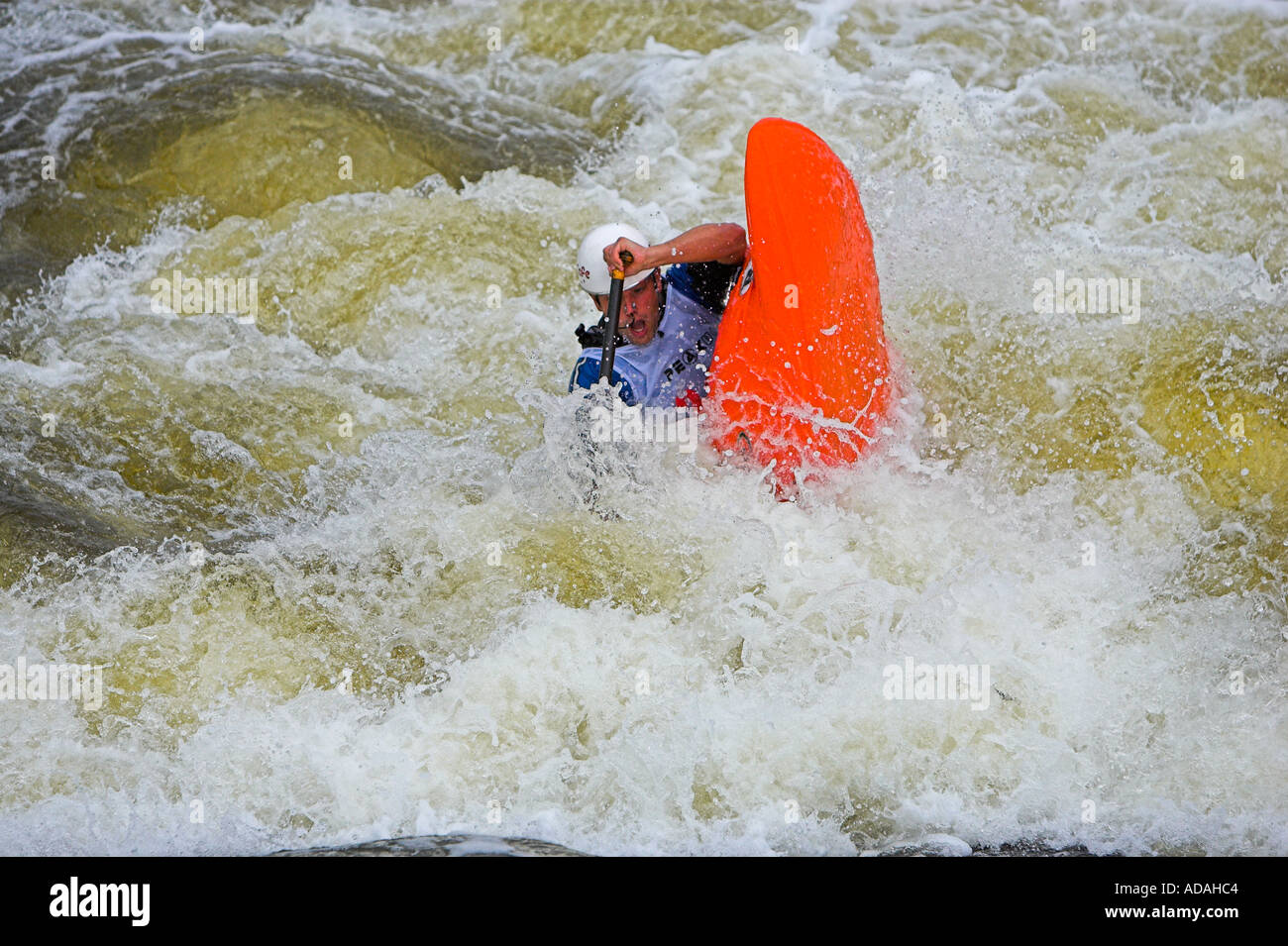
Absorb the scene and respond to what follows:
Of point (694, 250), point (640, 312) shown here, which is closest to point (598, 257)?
point (640, 312)

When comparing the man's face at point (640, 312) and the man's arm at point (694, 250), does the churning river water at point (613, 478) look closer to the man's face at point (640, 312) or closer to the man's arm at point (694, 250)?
the man's face at point (640, 312)

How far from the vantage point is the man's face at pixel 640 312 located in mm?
4449

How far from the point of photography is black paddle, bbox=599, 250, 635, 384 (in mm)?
4199

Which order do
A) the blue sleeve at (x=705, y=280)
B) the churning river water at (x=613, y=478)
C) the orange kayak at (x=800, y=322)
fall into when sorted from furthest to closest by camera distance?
the blue sleeve at (x=705, y=280)
the orange kayak at (x=800, y=322)
the churning river water at (x=613, y=478)

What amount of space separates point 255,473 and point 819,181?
108 inches

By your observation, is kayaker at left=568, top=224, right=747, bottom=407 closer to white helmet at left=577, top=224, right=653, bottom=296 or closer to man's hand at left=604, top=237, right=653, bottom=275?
white helmet at left=577, top=224, right=653, bottom=296

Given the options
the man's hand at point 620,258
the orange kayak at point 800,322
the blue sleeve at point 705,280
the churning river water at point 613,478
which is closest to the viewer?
the churning river water at point 613,478

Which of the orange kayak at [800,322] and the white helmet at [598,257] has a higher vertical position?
the white helmet at [598,257]

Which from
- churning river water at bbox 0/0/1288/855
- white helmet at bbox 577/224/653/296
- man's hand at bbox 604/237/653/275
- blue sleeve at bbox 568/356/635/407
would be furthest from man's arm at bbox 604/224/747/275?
churning river water at bbox 0/0/1288/855

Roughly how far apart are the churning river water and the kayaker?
296mm

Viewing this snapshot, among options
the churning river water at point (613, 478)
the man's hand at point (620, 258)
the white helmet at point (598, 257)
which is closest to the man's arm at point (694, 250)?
the man's hand at point (620, 258)

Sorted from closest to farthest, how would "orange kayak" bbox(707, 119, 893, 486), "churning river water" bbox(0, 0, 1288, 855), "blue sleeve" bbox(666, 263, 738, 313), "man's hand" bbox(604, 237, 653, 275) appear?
"churning river water" bbox(0, 0, 1288, 855)
"orange kayak" bbox(707, 119, 893, 486)
"man's hand" bbox(604, 237, 653, 275)
"blue sleeve" bbox(666, 263, 738, 313)

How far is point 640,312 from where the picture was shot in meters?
4.49

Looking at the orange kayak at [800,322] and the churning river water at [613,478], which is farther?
the orange kayak at [800,322]
